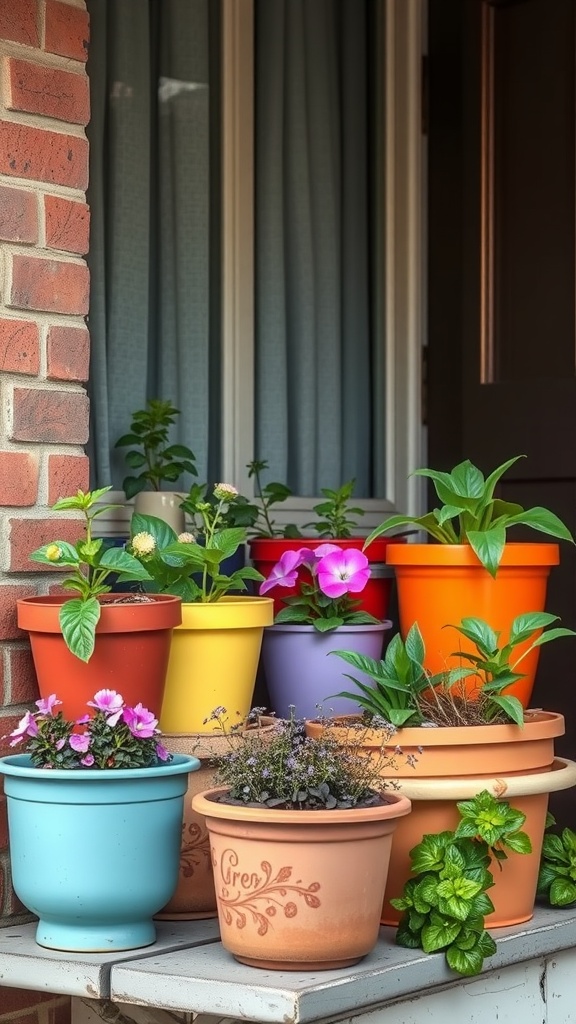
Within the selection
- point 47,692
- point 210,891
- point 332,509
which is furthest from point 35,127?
point 210,891

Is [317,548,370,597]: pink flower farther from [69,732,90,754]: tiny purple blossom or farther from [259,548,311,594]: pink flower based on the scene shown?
[69,732,90,754]: tiny purple blossom

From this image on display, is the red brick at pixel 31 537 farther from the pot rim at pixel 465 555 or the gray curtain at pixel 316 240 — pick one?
the gray curtain at pixel 316 240

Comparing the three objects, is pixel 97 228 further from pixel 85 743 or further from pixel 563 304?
pixel 85 743

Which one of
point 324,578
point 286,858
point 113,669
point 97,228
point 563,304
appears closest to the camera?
point 286,858

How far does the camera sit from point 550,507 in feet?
9.59

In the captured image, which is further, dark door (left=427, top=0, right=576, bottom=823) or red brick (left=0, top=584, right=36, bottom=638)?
dark door (left=427, top=0, right=576, bottom=823)

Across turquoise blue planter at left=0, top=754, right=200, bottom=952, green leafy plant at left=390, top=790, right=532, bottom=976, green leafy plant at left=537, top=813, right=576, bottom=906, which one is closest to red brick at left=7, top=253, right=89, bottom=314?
turquoise blue planter at left=0, top=754, right=200, bottom=952

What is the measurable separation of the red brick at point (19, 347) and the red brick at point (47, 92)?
316 mm

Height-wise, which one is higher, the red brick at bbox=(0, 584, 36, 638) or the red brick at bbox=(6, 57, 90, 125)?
the red brick at bbox=(6, 57, 90, 125)

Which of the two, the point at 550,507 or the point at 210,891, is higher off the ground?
the point at 550,507

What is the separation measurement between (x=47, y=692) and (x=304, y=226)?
148 cm

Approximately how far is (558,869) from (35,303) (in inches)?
46.5

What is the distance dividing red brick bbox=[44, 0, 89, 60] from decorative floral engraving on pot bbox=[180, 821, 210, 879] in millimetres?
1169

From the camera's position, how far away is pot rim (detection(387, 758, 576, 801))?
196 centimetres
